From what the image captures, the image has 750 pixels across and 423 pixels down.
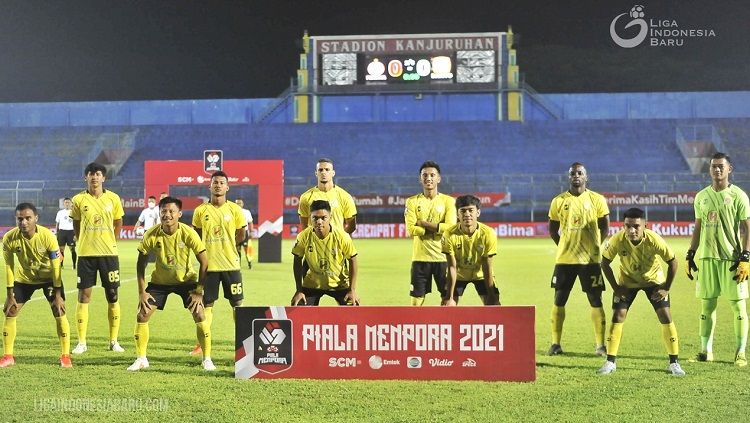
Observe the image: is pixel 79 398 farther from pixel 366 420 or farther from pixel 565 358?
pixel 565 358

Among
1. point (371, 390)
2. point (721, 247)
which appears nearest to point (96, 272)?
point (371, 390)

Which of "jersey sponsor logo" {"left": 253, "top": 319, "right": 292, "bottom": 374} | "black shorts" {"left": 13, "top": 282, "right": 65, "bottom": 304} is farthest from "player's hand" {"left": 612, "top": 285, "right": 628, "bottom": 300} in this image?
"black shorts" {"left": 13, "top": 282, "right": 65, "bottom": 304}

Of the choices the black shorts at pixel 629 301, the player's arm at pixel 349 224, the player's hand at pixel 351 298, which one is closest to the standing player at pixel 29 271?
the player's hand at pixel 351 298

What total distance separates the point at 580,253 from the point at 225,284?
12.8ft

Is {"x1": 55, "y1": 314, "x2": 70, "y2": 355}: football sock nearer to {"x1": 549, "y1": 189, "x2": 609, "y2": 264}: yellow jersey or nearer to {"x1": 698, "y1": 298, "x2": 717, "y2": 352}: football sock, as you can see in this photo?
{"x1": 549, "y1": 189, "x2": 609, "y2": 264}: yellow jersey

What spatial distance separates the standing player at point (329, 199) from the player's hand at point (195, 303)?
158 cm

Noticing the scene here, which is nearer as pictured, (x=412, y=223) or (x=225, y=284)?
(x=225, y=284)

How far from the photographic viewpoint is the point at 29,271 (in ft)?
26.5

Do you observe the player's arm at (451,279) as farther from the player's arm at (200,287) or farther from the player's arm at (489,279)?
the player's arm at (200,287)

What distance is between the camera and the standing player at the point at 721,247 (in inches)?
322

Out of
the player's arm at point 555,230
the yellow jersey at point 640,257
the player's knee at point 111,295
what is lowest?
the player's knee at point 111,295

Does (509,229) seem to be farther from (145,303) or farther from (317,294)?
(145,303)

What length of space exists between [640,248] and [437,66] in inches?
1509

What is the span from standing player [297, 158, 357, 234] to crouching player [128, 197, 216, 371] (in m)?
1.46
